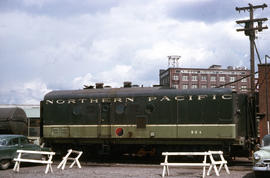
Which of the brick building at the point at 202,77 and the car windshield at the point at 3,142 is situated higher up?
the brick building at the point at 202,77

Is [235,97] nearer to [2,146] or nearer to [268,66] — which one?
[268,66]

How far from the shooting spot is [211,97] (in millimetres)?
17516

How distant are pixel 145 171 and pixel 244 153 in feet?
19.1

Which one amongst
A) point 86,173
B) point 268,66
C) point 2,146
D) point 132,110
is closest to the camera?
point 86,173

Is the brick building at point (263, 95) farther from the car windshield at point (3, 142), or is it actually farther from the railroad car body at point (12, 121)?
the car windshield at point (3, 142)

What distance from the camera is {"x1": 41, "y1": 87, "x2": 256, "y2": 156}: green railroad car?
17.3 meters

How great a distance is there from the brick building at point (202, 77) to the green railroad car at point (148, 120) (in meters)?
104

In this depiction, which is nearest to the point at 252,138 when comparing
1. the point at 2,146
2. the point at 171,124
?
the point at 171,124

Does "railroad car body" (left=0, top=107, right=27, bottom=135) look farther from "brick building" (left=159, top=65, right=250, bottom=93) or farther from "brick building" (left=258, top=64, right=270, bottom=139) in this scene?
"brick building" (left=159, top=65, right=250, bottom=93)

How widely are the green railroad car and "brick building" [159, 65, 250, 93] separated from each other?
10432 cm

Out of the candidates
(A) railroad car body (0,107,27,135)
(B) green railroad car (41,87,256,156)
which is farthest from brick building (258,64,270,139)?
(A) railroad car body (0,107,27,135)

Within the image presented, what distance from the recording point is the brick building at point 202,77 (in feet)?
410

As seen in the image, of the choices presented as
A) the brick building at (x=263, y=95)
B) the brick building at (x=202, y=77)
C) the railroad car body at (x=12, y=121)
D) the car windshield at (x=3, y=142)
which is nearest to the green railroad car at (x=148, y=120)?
the railroad car body at (x=12, y=121)

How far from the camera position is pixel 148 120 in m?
18.3
